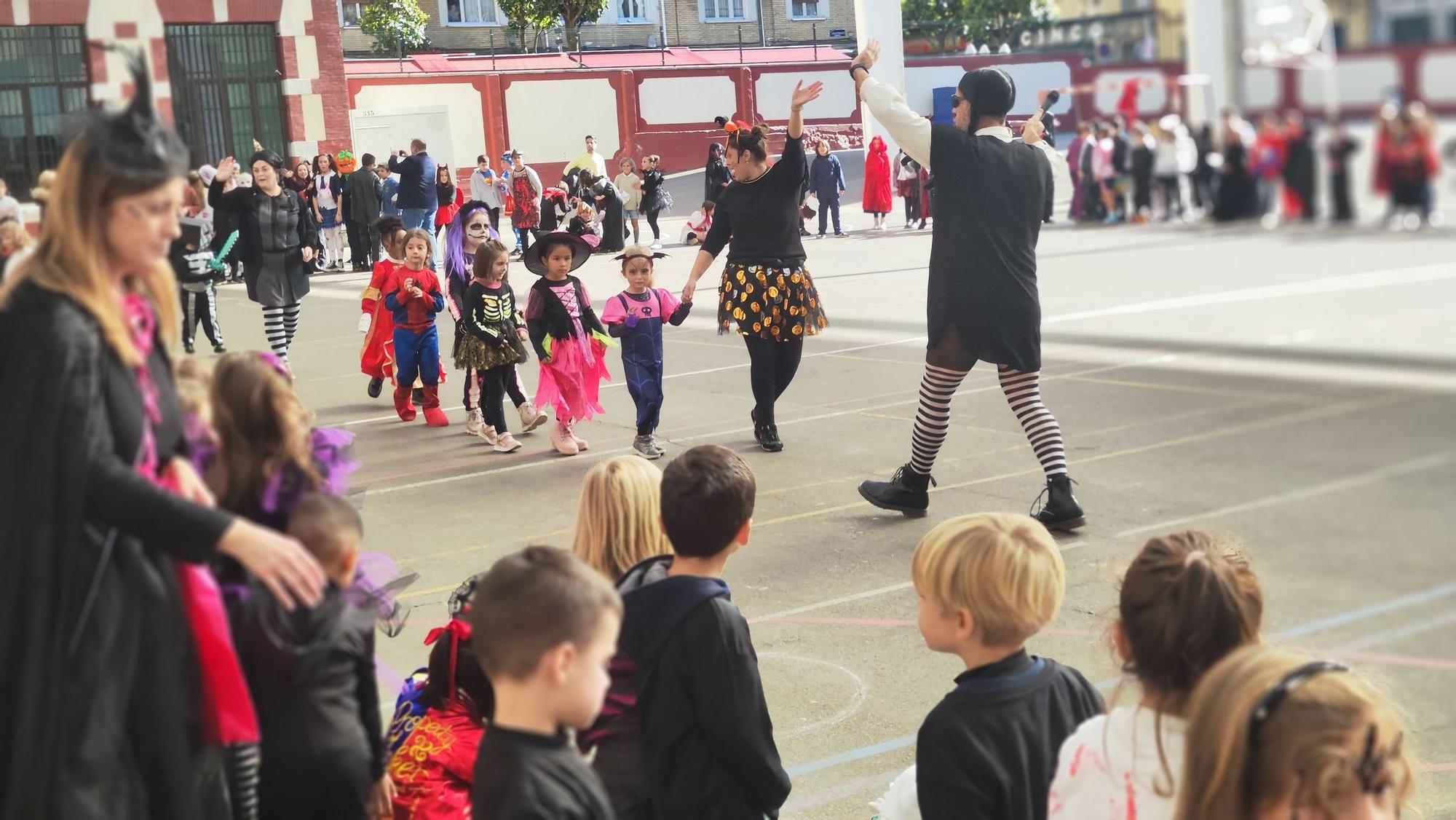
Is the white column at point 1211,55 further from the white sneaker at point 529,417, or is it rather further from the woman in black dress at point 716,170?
the woman in black dress at point 716,170

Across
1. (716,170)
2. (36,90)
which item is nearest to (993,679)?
(716,170)

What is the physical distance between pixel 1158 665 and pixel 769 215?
4.87m

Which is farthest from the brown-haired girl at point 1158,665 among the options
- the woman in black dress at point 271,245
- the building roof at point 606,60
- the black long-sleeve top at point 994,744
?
the woman in black dress at point 271,245

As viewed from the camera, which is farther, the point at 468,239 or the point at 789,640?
the point at 468,239

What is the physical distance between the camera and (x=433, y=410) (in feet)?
27.0

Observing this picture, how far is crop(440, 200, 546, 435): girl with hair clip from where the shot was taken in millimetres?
7660

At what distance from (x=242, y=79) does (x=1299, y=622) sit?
12.2m

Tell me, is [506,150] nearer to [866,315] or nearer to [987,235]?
[866,315]

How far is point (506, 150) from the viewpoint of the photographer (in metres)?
10.6

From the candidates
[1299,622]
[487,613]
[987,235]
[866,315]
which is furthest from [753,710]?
[866,315]

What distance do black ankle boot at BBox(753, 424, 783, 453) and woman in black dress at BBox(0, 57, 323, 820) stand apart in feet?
16.8

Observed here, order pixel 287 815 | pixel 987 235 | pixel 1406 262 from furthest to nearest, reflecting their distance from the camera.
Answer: pixel 987 235 < pixel 287 815 < pixel 1406 262

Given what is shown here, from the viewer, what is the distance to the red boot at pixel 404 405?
8.23 metres

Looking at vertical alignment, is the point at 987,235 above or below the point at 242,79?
below
